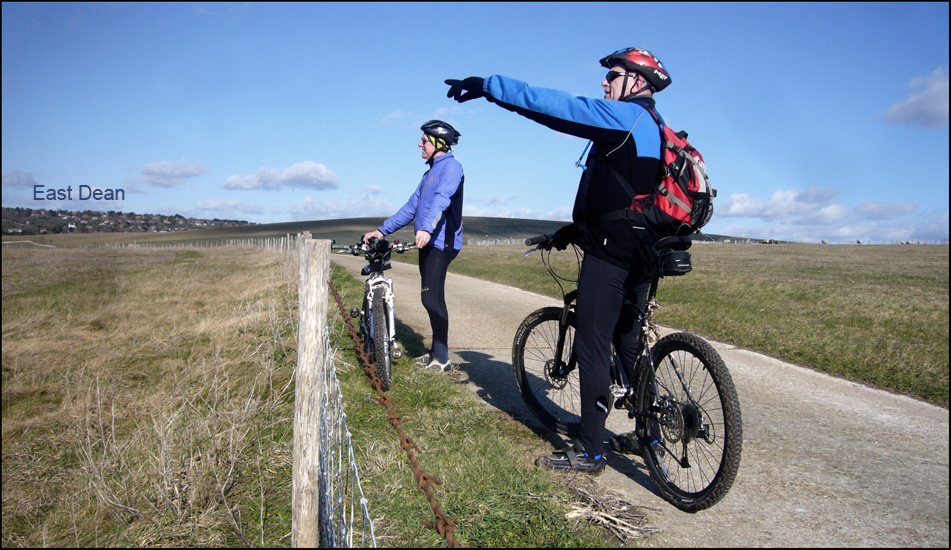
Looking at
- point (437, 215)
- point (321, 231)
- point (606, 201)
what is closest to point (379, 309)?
point (437, 215)

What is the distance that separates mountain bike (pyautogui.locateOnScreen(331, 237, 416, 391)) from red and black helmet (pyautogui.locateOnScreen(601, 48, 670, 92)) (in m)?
2.53

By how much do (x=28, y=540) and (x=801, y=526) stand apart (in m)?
4.06

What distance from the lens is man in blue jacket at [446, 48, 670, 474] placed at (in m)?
2.78

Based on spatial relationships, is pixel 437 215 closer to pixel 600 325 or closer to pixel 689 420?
pixel 600 325

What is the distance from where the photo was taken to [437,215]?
5.00m

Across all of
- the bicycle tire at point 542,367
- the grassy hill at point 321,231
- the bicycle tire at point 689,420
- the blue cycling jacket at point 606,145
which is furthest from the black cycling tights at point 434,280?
the grassy hill at point 321,231

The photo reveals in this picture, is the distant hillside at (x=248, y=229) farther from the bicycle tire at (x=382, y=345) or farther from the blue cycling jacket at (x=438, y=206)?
the bicycle tire at (x=382, y=345)

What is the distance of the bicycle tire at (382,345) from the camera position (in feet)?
15.9

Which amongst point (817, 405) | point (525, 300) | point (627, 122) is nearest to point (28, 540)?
point (627, 122)

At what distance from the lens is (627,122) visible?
9.25 feet

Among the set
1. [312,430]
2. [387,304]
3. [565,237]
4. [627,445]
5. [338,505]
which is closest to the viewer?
[312,430]

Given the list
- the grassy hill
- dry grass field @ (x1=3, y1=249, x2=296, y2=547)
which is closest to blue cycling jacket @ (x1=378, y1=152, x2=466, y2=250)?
dry grass field @ (x1=3, y1=249, x2=296, y2=547)

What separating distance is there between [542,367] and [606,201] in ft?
5.86

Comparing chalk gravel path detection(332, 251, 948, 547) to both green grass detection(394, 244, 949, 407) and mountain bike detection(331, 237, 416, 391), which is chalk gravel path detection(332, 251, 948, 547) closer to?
green grass detection(394, 244, 949, 407)
